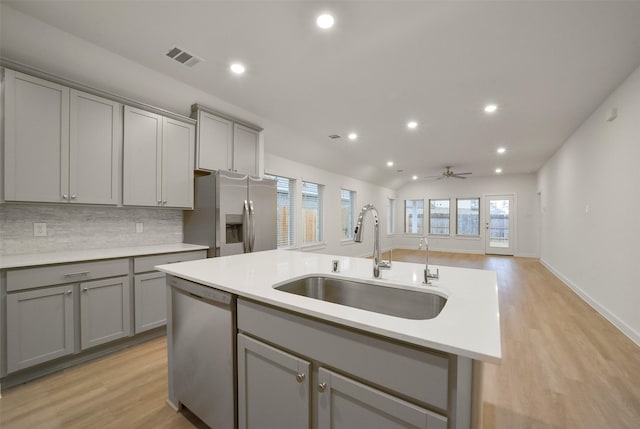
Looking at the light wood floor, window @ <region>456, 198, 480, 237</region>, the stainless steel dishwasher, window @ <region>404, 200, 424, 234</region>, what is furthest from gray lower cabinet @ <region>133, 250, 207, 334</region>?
window @ <region>456, 198, 480, 237</region>

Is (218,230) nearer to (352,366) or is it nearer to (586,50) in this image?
(352,366)

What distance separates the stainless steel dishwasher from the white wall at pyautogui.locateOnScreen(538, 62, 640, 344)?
152 inches

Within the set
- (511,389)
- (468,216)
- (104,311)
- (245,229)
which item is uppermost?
(468,216)

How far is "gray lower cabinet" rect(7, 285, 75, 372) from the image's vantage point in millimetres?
1919

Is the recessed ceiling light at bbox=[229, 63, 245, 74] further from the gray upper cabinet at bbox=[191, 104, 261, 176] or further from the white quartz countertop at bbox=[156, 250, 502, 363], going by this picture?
the white quartz countertop at bbox=[156, 250, 502, 363]

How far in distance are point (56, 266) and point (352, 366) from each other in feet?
8.31

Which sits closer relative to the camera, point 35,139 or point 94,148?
point 35,139

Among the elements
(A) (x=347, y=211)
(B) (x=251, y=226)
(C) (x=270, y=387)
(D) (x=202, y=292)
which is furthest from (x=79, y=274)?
(A) (x=347, y=211)

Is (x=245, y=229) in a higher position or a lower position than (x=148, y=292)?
higher

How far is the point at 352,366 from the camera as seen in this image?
94 cm

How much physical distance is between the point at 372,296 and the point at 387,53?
2.17 m

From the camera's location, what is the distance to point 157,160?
2.95m

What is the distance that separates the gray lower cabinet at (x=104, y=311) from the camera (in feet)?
7.40

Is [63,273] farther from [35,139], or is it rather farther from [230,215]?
[230,215]
